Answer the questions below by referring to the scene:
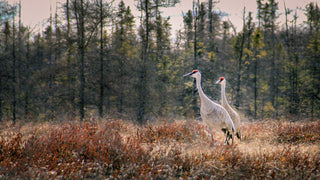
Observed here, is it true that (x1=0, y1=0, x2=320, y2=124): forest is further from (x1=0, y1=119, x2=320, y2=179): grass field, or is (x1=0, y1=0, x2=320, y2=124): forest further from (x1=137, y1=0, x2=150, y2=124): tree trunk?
(x1=0, y1=119, x2=320, y2=179): grass field

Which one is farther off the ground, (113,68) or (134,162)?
(113,68)

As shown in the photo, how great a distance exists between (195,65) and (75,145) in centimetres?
1206

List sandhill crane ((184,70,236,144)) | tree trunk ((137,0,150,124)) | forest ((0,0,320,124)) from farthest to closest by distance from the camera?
1. tree trunk ((137,0,150,124))
2. forest ((0,0,320,124))
3. sandhill crane ((184,70,236,144))

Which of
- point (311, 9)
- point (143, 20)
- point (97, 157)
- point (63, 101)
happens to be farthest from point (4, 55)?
point (311, 9)

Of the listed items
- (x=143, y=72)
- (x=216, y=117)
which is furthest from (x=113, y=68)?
(x=216, y=117)

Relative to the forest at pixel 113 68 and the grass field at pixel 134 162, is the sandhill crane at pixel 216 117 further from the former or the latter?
the forest at pixel 113 68

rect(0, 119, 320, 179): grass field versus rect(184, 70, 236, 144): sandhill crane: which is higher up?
rect(184, 70, 236, 144): sandhill crane

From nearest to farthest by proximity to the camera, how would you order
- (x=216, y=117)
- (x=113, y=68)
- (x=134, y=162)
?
(x=134, y=162) < (x=216, y=117) < (x=113, y=68)

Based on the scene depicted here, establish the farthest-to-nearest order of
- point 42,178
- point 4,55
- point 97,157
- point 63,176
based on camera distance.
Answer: point 4,55 → point 97,157 → point 63,176 → point 42,178

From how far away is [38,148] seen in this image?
462cm

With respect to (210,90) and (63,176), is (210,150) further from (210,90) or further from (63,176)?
(210,90)

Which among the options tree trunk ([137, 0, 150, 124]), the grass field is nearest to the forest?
tree trunk ([137, 0, 150, 124])

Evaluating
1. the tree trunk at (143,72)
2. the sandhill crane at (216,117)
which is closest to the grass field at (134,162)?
the sandhill crane at (216,117)

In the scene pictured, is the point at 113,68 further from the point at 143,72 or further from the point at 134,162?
the point at 134,162
